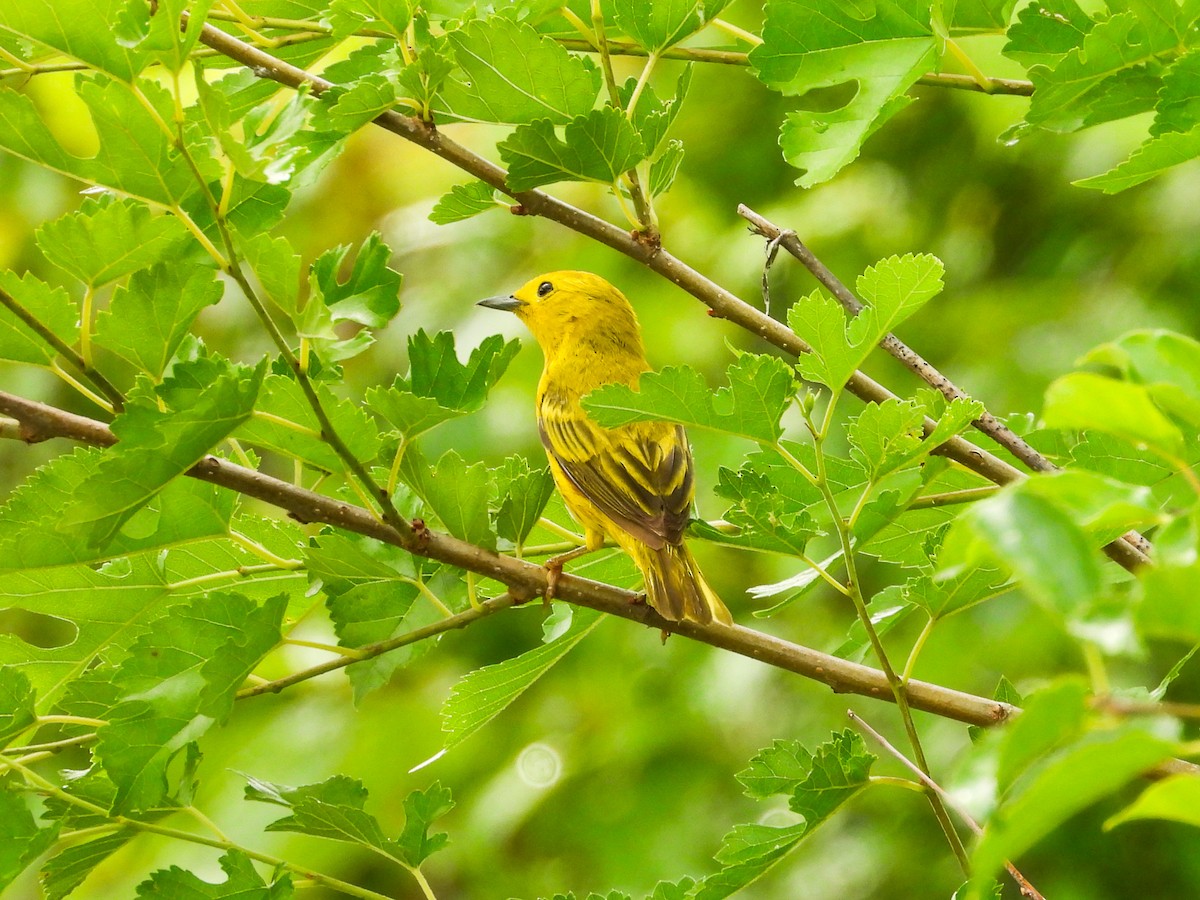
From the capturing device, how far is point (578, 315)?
4367 mm

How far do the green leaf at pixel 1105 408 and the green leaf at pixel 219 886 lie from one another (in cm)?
138

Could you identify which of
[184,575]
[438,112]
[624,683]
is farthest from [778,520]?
[624,683]

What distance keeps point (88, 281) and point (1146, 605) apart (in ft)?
5.08

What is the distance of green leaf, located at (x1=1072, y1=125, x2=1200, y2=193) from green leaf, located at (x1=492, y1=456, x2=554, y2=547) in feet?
3.00

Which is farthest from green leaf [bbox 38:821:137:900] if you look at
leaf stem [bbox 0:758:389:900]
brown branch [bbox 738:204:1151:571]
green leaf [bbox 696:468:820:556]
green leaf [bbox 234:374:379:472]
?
brown branch [bbox 738:204:1151:571]

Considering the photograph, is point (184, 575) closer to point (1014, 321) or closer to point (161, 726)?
point (161, 726)

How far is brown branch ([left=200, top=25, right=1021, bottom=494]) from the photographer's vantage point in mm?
2012

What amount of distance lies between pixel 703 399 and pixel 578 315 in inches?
103

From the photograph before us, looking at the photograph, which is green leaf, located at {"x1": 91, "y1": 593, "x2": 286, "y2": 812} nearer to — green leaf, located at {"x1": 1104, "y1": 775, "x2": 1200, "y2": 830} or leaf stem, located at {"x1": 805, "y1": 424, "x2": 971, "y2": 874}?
leaf stem, located at {"x1": 805, "y1": 424, "x2": 971, "y2": 874}

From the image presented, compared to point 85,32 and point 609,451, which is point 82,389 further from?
point 609,451

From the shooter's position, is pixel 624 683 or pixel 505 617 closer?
pixel 624 683

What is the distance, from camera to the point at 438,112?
2045mm

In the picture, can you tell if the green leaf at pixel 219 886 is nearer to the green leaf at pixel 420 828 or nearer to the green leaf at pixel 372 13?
the green leaf at pixel 420 828

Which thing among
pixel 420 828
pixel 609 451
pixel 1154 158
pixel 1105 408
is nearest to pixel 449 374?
pixel 420 828
